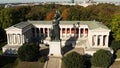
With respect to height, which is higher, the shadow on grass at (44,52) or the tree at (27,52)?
the tree at (27,52)

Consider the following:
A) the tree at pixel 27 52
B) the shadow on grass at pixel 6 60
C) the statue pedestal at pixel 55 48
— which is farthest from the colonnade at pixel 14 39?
the statue pedestal at pixel 55 48

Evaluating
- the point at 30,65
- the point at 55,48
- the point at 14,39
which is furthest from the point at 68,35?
the point at 30,65

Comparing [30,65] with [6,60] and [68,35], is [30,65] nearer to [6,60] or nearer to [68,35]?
[6,60]

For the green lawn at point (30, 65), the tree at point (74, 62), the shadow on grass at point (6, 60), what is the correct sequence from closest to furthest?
A: the tree at point (74, 62) → the green lawn at point (30, 65) → the shadow on grass at point (6, 60)

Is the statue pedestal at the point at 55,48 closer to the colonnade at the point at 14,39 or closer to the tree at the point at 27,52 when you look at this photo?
the tree at the point at 27,52

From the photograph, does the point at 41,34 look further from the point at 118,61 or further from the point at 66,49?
the point at 118,61

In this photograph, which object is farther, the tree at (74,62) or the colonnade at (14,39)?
the colonnade at (14,39)
